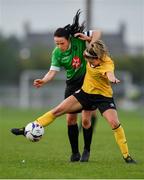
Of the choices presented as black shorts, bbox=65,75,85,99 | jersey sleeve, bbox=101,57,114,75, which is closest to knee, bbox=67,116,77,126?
black shorts, bbox=65,75,85,99

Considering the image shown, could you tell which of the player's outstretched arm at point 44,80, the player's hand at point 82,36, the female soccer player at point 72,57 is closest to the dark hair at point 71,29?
the female soccer player at point 72,57

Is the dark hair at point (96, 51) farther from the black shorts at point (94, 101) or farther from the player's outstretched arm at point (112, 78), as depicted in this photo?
the black shorts at point (94, 101)

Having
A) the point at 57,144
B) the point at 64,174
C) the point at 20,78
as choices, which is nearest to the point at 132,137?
the point at 57,144

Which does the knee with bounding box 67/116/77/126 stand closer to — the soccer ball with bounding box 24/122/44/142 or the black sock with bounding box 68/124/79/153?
the black sock with bounding box 68/124/79/153

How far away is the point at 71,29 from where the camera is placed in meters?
12.3

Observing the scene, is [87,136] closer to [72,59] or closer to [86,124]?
[86,124]

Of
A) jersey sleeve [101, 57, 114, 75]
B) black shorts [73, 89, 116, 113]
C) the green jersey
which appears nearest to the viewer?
jersey sleeve [101, 57, 114, 75]

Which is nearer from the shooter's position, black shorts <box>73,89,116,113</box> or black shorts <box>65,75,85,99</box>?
black shorts <box>73,89,116,113</box>

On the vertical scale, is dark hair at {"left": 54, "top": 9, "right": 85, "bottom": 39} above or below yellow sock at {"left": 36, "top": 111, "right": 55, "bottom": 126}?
above

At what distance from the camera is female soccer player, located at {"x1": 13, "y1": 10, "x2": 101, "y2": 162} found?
12.1 meters

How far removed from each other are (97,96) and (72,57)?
2.56 ft

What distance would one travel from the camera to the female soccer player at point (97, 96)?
1175 centimetres

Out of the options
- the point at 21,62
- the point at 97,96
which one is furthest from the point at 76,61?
the point at 21,62

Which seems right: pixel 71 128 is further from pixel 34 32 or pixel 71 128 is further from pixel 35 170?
pixel 34 32
